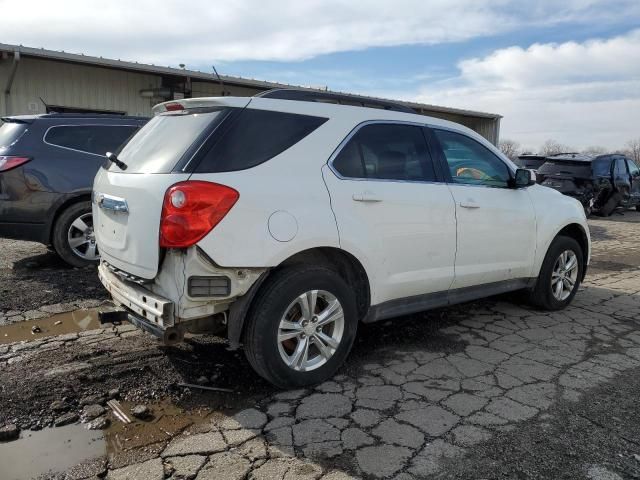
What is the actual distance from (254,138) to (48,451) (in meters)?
2.09

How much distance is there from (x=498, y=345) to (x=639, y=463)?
1749 mm

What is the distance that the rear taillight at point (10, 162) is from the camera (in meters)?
5.99

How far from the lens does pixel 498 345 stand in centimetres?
453

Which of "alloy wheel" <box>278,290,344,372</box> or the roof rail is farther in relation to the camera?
the roof rail

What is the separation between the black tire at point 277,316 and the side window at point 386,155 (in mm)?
755

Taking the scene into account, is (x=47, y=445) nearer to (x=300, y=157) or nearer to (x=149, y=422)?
(x=149, y=422)

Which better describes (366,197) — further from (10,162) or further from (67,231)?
(10,162)

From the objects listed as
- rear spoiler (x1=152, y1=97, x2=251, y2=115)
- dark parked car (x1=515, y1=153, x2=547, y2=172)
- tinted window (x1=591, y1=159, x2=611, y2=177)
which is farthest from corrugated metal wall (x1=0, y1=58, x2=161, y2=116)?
tinted window (x1=591, y1=159, x2=611, y2=177)

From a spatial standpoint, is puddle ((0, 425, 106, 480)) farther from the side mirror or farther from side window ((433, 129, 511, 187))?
the side mirror

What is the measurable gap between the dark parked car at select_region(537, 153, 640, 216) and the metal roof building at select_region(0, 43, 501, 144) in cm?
798

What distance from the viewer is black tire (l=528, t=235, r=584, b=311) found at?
5340 mm

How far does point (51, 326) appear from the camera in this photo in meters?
4.68

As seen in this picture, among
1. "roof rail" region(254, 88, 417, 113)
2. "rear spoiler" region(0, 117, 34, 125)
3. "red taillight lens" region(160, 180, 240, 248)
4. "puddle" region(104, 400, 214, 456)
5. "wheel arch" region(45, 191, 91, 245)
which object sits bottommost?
"puddle" region(104, 400, 214, 456)

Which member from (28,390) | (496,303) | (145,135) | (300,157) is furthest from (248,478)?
(496,303)
